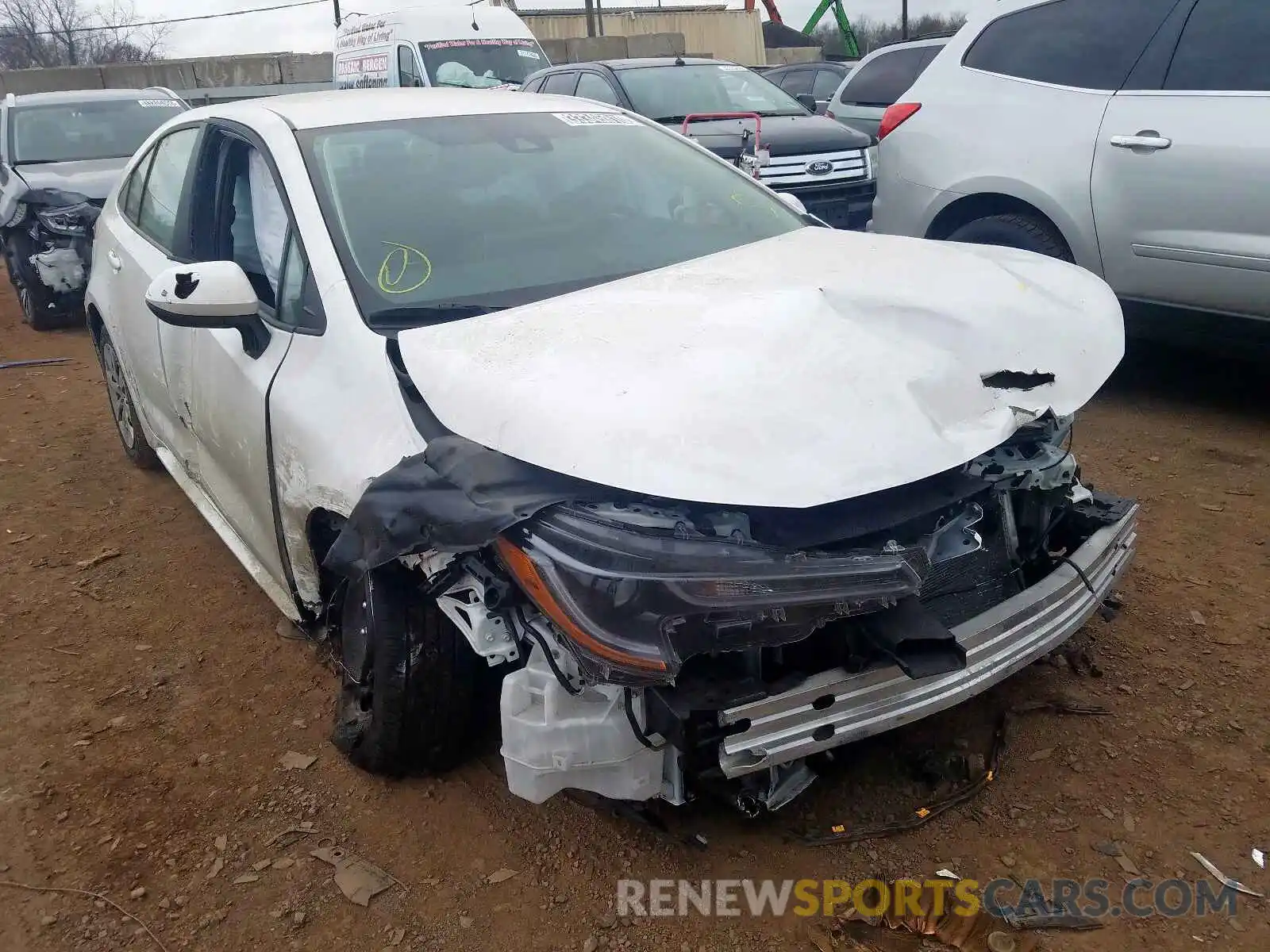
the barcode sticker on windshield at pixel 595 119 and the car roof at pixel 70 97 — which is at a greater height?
the car roof at pixel 70 97

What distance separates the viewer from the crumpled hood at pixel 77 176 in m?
8.28

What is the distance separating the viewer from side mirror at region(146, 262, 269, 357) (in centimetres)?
264

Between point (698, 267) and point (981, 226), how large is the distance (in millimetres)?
2644

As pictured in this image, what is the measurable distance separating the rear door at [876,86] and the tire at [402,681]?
7472 millimetres

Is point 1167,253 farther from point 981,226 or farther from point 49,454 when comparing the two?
point 49,454

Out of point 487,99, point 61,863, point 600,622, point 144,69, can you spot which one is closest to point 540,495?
point 600,622

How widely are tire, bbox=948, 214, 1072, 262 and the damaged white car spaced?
1.88m

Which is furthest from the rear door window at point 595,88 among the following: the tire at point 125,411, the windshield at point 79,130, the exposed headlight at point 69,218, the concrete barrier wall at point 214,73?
the concrete barrier wall at point 214,73

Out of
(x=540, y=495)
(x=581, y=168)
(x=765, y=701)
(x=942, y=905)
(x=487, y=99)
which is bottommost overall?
(x=942, y=905)

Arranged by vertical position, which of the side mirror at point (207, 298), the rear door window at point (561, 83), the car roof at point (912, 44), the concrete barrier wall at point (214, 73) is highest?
the concrete barrier wall at point (214, 73)

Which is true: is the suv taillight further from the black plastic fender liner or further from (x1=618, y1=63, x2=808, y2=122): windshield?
the black plastic fender liner

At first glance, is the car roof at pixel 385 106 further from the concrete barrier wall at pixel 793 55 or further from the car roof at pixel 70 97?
the concrete barrier wall at pixel 793 55

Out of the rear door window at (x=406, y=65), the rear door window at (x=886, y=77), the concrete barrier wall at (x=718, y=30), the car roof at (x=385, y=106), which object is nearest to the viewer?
the car roof at (x=385, y=106)

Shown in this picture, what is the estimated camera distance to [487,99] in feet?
11.2
